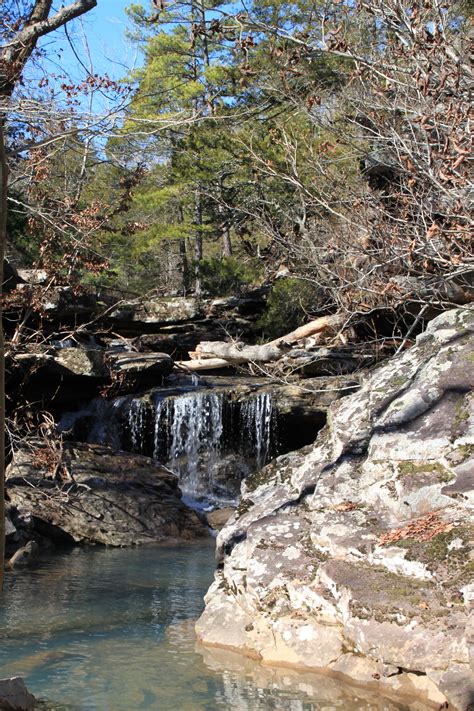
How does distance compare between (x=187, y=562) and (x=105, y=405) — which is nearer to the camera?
(x=187, y=562)

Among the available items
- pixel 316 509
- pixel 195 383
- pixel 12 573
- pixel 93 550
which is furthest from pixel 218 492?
pixel 316 509

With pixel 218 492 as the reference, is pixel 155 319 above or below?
above

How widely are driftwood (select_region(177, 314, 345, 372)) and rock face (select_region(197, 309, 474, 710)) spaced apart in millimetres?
8961

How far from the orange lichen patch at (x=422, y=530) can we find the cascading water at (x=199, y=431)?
9.31 meters

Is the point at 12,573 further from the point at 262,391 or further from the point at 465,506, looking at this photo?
the point at 262,391

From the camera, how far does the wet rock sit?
13.2 ft

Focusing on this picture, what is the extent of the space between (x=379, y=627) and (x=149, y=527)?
6.41m

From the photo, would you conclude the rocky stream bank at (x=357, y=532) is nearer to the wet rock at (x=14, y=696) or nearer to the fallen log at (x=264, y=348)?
the wet rock at (x=14, y=696)

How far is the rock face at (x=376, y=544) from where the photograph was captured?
462 cm

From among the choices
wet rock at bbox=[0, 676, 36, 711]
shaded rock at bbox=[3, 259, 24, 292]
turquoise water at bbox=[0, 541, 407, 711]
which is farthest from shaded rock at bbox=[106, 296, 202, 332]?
wet rock at bbox=[0, 676, 36, 711]

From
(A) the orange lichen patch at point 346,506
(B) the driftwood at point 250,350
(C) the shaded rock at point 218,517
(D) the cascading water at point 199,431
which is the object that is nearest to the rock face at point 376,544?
(A) the orange lichen patch at point 346,506

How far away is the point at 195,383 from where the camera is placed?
659 inches

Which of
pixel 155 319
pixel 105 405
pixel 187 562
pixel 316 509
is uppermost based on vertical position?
pixel 155 319

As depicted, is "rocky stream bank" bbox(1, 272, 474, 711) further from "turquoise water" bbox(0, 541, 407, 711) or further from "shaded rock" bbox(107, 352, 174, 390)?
"shaded rock" bbox(107, 352, 174, 390)
